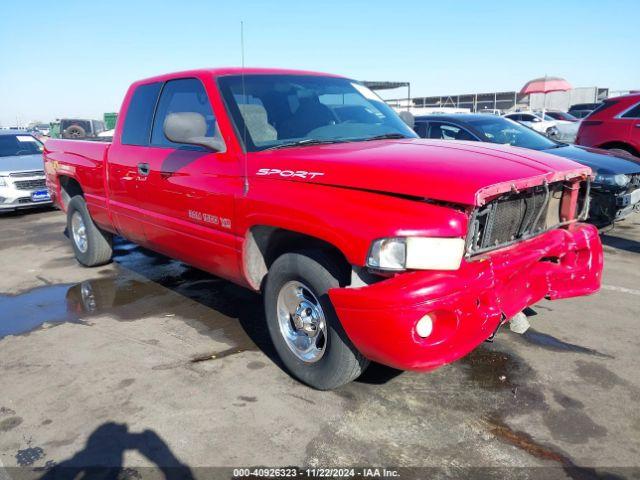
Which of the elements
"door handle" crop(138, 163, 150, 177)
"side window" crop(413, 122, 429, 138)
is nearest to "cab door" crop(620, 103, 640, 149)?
"side window" crop(413, 122, 429, 138)

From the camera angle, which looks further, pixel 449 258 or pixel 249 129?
pixel 249 129

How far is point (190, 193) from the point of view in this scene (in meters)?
3.69

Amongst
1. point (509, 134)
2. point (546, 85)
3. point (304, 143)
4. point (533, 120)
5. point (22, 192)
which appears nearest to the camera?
point (304, 143)

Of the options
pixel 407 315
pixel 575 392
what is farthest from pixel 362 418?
pixel 575 392

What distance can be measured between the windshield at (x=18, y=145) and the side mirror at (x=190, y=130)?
8.93 m

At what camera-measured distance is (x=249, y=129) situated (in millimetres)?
3432

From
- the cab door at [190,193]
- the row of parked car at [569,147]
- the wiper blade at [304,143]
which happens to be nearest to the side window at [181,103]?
the cab door at [190,193]

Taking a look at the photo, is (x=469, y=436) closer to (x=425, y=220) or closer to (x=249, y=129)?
(x=425, y=220)

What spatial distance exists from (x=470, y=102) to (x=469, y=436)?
34.7m

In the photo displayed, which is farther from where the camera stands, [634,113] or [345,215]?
[634,113]

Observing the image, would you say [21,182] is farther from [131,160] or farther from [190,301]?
[190,301]

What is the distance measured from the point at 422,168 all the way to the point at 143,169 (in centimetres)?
253

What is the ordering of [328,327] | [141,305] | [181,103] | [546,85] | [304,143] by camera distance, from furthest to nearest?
[546,85], [141,305], [181,103], [304,143], [328,327]

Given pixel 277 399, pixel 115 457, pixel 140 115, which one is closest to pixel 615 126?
pixel 140 115
